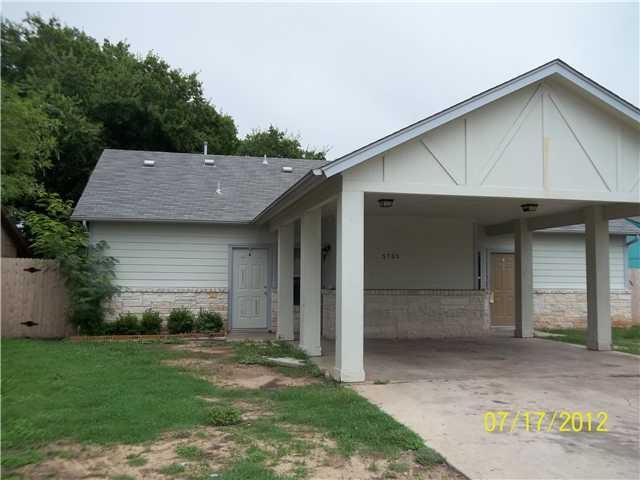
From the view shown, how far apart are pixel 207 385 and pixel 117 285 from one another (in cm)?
680

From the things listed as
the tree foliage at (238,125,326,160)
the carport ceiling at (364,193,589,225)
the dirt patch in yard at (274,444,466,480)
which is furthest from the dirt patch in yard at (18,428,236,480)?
the tree foliage at (238,125,326,160)

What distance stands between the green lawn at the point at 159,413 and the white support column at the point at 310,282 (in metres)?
1.42

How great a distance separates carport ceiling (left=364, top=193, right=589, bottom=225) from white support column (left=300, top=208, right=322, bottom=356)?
119 centimetres

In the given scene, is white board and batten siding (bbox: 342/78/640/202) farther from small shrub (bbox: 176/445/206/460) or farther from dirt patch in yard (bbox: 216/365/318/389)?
small shrub (bbox: 176/445/206/460)

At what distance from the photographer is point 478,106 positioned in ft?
24.5

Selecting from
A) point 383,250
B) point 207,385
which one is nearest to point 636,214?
point 383,250

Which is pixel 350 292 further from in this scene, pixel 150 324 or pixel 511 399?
pixel 150 324

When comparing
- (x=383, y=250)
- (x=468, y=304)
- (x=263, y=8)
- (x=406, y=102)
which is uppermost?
(x=406, y=102)

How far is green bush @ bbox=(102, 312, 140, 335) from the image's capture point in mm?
12102

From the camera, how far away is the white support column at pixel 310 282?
31.8 feet

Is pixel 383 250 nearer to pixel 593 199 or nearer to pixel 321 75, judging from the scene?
pixel 593 199

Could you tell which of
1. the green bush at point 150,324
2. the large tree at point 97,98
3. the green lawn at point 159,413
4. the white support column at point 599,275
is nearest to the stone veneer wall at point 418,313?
the white support column at point 599,275

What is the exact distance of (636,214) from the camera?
9484mm

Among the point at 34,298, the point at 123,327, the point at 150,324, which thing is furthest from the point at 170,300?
the point at 34,298
